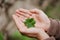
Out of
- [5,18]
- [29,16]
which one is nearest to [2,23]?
[5,18]

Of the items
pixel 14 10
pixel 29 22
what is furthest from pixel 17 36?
pixel 29 22

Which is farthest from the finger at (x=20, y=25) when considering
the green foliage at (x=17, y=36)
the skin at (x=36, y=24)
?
the green foliage at (x=17, y=36)

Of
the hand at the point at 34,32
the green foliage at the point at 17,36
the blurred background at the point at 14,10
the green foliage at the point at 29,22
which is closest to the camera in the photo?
the hand at the point at 34,32

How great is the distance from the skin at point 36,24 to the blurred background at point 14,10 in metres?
0.94

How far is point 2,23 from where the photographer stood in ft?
7.77

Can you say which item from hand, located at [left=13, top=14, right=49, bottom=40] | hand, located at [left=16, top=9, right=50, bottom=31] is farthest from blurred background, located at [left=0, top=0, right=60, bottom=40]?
hand, located at [left=13, top=14, right=49, bottom=40]

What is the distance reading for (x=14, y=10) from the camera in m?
2.51

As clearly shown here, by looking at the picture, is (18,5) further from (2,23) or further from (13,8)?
(2,23)

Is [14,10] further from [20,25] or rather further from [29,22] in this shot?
[20,25]

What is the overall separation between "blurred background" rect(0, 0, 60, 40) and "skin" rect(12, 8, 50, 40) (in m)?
0.94

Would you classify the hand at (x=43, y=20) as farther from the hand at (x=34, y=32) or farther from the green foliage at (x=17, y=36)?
the green foliage at (x=17, y=36)

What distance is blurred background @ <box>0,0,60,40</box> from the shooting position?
2291 mm

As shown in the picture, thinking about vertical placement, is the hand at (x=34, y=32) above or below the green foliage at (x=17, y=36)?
below

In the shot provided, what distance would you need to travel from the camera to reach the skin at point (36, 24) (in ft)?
3.51
